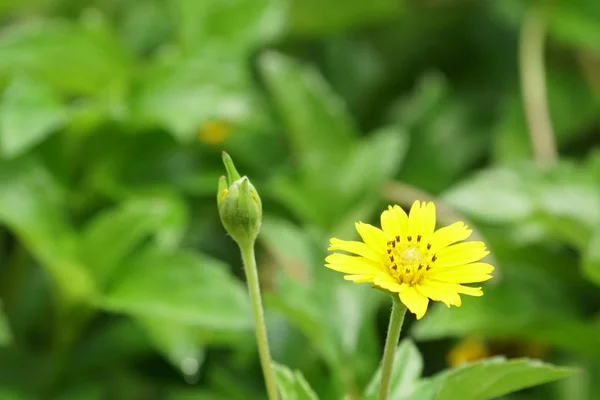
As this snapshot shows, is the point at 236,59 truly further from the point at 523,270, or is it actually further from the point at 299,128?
the point at 523,270

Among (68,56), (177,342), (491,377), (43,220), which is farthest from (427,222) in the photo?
(68,56)

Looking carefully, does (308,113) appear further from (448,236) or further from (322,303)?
(448,236)

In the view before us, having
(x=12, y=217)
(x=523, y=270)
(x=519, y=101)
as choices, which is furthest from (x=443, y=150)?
Result: (x=12, y=217)

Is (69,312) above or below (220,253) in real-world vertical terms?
below

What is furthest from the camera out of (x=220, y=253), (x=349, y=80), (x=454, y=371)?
(x=349, y=80)

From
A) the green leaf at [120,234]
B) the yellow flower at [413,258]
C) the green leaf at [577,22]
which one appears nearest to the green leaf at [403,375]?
the yellow flower at [413,258]

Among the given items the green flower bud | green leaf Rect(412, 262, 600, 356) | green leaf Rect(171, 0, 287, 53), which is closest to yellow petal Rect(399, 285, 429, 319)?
the green flower bud

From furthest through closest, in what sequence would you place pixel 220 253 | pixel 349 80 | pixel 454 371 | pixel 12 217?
pixel 349 80, pixel 220 253, pixel 12 217, pixel 454 371
